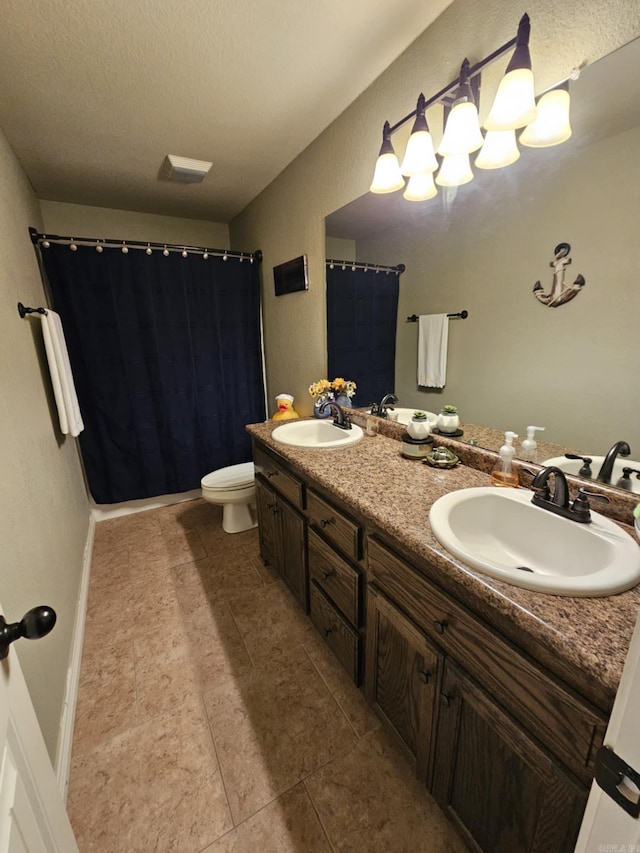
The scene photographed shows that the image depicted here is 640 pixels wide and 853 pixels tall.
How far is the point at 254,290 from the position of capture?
2.70 m

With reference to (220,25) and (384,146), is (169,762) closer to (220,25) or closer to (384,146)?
(384,146)

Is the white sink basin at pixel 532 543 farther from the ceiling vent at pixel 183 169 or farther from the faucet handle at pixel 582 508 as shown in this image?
the ceiling vent at pixel 183 169

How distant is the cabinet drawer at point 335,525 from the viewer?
1.11 m

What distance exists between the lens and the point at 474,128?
1062 millimetres

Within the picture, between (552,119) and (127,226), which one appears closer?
(552,119)

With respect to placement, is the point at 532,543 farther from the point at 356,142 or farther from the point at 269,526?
the point at 356,142

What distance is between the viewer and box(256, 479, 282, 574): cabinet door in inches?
68.7

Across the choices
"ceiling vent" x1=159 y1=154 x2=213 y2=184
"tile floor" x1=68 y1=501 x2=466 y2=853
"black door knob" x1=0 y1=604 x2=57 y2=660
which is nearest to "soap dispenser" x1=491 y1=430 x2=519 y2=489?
"tile floor" x1=68 y1=501 x2=466 y2=853

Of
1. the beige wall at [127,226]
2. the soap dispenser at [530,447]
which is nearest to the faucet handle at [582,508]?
the soap dispenser at [530,447]

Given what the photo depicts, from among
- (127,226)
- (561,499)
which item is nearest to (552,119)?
(561,499)

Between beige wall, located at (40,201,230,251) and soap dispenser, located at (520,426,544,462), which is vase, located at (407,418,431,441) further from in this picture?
beige wall, located at (40,201,230,251)

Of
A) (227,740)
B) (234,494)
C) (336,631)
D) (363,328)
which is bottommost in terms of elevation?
(227,740)

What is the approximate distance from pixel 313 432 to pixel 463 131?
140cm

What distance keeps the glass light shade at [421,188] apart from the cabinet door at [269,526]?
144 cm
